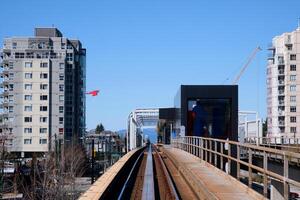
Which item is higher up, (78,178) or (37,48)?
Result: (37,48)

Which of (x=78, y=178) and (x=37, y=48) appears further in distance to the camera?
(x=37, y=48)

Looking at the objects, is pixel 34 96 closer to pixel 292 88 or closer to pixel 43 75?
pixel 43 75

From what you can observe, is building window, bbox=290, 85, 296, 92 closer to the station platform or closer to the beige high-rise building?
the beige high-rise building

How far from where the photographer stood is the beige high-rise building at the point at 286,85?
128625 millimetres

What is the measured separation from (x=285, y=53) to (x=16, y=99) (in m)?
61.1

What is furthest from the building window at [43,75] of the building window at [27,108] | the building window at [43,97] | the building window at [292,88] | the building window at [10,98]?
the building window at [292,88]

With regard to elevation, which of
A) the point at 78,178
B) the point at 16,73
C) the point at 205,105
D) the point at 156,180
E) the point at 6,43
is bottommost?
the point at 78,178

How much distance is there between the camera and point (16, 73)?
116 metres

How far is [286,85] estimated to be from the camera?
131125 millimetres

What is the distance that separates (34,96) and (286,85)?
5722 cm

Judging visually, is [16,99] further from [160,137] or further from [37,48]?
[160,137]

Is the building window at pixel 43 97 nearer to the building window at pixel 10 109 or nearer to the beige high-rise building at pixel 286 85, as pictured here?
the building window at pixel 10 109

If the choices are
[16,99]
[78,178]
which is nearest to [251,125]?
[78,178]

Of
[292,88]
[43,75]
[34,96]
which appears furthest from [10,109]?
[292,88]
